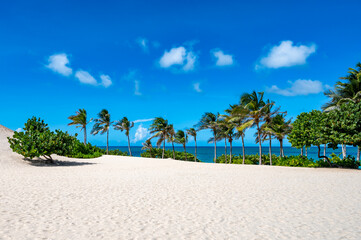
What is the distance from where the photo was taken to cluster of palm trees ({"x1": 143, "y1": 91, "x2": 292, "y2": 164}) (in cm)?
2314

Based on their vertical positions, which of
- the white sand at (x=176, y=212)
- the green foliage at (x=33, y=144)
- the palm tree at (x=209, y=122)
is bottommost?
the white sand at (x=176, y=212)

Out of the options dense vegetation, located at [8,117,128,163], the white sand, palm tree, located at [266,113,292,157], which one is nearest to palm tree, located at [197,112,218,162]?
palm tree, located at [266,113,292,157]

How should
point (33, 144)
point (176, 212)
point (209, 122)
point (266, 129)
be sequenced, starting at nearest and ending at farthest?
1. point (176, 212)
2. point (33, 144)
3. point (266, 129)
4. point (209, 122)

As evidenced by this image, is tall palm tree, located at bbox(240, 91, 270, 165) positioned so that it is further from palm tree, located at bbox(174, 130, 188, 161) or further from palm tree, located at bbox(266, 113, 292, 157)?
palm tree, located at bbox(174, 130, 188, 161)

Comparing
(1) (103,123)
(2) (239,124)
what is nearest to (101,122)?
(1) (103,123)

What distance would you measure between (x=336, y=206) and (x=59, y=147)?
1659 cm

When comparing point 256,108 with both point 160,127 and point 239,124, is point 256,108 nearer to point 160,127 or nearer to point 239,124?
point 239,124

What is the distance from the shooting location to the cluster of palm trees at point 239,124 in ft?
75.9

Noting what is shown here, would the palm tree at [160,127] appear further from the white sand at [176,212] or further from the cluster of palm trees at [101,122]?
the white sand at [176,212]

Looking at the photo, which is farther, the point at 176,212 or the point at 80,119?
the point at 80,119

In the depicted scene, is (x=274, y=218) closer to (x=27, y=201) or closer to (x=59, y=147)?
(x=27, y=201)

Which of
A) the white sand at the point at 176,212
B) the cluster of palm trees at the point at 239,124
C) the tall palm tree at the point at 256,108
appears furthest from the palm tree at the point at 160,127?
the white sand at the point at 176,212

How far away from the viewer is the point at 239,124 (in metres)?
29.1

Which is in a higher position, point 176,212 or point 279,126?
point 279,126
